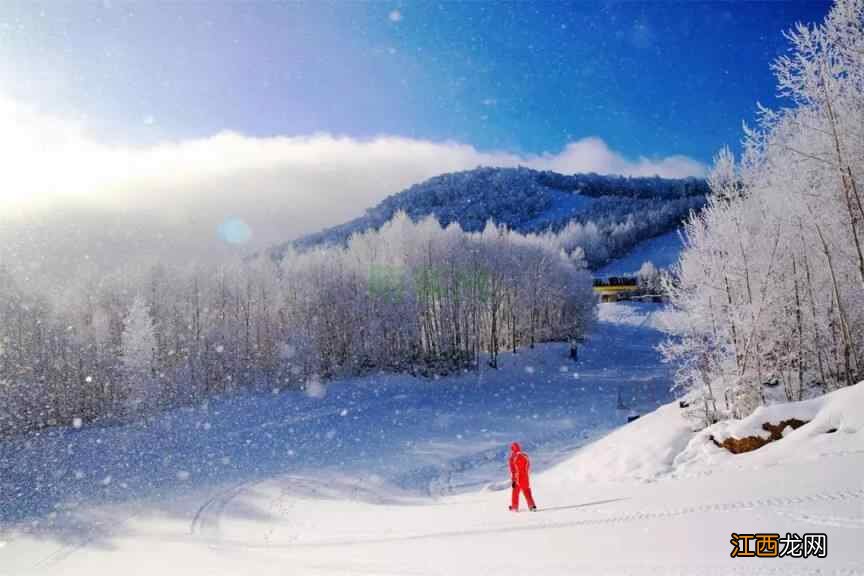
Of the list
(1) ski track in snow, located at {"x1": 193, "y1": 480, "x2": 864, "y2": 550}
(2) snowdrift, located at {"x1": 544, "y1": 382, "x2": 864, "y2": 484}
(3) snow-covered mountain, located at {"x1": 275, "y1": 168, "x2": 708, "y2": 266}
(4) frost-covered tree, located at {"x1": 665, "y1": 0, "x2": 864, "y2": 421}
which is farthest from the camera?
(3) snow-covered mountain, located at {"x1": 275, "y1": 168, "x2": 708, "y2": 266}

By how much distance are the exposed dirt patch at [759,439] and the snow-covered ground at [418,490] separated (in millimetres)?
302

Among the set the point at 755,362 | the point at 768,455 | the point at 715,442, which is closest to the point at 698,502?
the point at 768,455

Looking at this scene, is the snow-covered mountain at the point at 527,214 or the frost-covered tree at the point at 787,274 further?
the snow-covered mountain at the point at 527,214

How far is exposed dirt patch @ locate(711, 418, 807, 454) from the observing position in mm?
12819

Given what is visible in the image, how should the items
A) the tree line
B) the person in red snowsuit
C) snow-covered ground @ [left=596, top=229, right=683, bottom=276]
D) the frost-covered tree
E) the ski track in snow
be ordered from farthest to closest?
snow-covered ground @ [left=596, top=229, right=683, bottom=276] → the tree line → the frost-covered tree → the person in red snowsuit → the ski track in snow

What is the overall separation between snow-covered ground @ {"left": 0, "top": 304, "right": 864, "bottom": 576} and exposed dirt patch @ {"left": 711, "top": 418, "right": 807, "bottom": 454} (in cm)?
30

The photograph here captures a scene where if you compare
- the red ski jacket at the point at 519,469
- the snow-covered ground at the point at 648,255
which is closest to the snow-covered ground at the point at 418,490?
the red ski jacket at the point at 519,469

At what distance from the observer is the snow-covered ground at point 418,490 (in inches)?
302

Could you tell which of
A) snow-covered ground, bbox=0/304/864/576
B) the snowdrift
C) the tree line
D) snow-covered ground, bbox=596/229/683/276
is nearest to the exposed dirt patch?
the snowdrift

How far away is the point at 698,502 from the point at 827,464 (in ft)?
7.75

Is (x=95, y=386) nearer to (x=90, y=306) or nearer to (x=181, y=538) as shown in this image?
(x=90, y=306)

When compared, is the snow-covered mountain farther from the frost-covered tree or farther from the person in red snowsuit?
the person in red snowsuit

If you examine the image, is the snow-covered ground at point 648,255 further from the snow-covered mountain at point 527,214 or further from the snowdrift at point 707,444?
the snowdrift at point 707,444

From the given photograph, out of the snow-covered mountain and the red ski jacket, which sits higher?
the snow-covered mountain
